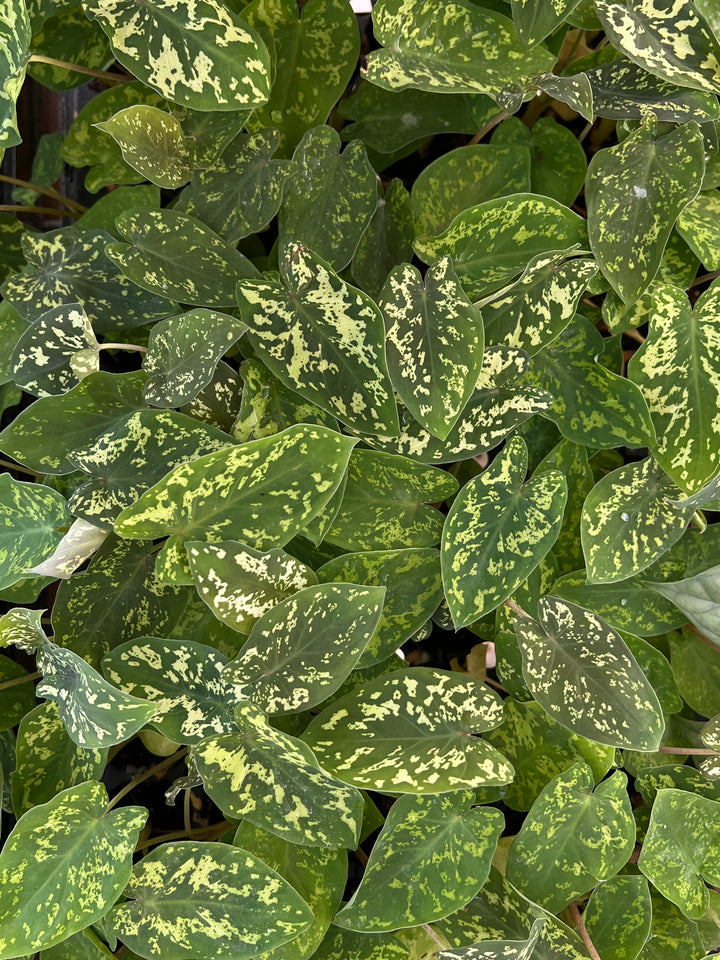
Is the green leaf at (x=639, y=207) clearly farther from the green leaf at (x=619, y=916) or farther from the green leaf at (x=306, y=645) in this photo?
the green leaf at (x=619, y=916)

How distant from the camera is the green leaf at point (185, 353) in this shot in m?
0.68

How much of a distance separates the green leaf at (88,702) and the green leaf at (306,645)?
89 mm

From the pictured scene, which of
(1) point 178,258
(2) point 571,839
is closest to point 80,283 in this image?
(1) point 178,258

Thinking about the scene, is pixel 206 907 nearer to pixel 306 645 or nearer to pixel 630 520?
pixel 306 645

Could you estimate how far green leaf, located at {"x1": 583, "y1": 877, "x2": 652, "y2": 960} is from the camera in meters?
0.76

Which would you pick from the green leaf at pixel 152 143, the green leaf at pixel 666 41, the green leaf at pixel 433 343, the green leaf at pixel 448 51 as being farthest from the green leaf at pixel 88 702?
the green leaf at pixel 666 41

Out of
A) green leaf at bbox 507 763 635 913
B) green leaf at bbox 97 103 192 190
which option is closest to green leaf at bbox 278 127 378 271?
green leaf at bbox 97 103 192 190

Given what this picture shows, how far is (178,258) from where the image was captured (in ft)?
2.49

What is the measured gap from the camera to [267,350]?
704 mm

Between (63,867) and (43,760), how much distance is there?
0.12 meters

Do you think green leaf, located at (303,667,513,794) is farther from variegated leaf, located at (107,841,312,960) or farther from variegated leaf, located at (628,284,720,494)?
variegated leaf, located at (628,284,720,494)

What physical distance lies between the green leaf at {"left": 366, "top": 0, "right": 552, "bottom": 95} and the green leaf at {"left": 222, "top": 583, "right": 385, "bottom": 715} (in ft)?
1.49

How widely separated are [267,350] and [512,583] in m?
0.30

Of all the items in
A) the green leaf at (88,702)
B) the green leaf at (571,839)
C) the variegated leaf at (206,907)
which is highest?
the green leaf at (88,702)
